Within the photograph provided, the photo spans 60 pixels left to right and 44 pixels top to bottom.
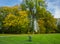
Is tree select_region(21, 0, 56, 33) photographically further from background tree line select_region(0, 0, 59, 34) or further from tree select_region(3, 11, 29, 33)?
tree select_region(3, 11, 29, 33)

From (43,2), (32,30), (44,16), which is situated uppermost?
(43,2)

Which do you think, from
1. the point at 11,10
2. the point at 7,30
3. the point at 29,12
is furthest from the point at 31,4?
the point at 7,30

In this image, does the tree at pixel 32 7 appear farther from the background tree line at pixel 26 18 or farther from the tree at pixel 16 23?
the tree at pixel 16 23

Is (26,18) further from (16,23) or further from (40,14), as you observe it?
(40,14)

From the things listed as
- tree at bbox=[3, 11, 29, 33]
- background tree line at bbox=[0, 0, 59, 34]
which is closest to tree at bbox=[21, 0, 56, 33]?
background tree line at bbox=[0, 0, 59, 34]

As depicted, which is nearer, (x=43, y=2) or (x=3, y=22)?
(x=3, y=22)

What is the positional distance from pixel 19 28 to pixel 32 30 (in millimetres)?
2577

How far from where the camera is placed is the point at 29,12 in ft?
139

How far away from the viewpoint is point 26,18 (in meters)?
41.0

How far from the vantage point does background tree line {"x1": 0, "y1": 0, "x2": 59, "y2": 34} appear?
4012 centimetres

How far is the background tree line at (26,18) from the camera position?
4012 cm

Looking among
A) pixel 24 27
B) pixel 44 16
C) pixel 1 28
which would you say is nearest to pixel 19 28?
pixel 24 27

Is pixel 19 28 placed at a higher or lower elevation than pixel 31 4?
lower

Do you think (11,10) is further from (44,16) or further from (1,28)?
(44,16)
